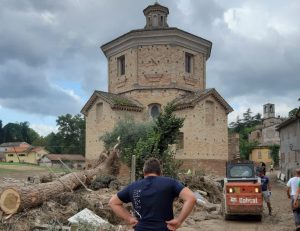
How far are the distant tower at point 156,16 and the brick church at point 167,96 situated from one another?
11cm

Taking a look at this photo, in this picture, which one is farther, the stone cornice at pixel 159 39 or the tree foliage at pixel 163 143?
the stone cornice at pixel 159 39

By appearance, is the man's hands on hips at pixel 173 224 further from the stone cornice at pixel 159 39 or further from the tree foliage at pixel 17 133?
the tree foliage at pixel 17 133

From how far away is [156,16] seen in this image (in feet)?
124

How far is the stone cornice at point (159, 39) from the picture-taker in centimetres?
3500

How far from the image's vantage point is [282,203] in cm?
2012

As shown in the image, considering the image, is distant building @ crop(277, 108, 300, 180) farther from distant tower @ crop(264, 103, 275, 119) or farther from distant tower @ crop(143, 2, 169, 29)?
distant tower @ crop(264, 103, 275, 119)

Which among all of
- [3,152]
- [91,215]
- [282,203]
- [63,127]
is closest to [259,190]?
[91,215]

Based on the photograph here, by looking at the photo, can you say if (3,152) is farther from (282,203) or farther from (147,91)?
(282,203)

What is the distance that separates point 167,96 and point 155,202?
1217 inches

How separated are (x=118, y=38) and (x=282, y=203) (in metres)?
22.0

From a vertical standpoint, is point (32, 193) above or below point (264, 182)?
below

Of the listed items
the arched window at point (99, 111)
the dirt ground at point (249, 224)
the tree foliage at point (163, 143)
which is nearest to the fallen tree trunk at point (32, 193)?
the tree foliage at point (163, 143)

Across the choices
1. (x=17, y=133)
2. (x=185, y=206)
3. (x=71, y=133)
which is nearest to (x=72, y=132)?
(x=71, y=133)

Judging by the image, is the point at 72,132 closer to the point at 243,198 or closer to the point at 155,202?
the point at 243,198
